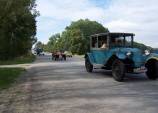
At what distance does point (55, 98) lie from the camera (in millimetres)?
13750

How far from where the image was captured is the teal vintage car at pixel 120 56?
19406 millimetres

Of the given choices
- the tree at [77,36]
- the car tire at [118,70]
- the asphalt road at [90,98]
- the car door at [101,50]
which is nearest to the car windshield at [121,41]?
the car door at [101,50]

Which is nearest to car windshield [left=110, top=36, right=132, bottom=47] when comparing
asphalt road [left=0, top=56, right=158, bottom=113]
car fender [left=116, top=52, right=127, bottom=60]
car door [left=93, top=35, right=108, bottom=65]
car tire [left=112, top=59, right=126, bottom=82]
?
car door [left=93, top=35, right=108, bottom=65]

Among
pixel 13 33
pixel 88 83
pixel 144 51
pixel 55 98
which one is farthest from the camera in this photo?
pixel 13 33

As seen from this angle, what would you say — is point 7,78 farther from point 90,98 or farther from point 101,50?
point 90,98

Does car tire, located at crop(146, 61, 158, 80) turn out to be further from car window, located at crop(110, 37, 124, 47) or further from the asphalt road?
car window, located at crop(110, 37, 124, 47)

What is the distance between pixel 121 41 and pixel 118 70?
3118mm

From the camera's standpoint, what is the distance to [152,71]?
20062 mm

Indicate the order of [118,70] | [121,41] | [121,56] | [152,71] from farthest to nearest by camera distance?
[121,41] < [152,71] < [121,56] < [118,70]

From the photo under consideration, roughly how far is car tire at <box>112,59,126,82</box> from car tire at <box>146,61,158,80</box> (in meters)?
1.59

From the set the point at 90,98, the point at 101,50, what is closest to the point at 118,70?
the point at 101,50

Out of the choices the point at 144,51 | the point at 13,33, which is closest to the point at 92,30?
the point at 13,33

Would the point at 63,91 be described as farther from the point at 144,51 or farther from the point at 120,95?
the point at 144,51

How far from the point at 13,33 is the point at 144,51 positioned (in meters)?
43.4
